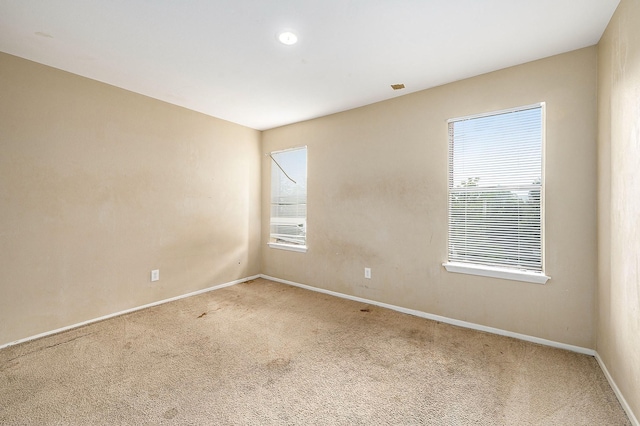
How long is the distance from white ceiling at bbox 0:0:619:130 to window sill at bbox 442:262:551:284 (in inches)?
74.7

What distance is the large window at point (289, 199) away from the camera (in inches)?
165

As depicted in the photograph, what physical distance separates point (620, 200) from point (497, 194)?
2.95 ft

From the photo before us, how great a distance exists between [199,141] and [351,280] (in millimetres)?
2814

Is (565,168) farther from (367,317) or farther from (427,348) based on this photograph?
(367,317)

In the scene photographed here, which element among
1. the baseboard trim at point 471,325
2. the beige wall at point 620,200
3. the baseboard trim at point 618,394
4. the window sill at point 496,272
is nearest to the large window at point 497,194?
the window sill at point 496,272

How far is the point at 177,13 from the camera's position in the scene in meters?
1.87

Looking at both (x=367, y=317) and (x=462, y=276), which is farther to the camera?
(x=367, y=317)

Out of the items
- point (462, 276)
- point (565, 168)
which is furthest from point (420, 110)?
point (462, 276)

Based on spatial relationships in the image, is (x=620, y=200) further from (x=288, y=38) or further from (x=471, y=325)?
(x=288, y=38)

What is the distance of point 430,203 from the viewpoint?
3002mm

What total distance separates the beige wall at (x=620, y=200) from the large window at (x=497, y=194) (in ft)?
1.36

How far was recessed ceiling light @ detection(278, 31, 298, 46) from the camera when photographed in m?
2.08

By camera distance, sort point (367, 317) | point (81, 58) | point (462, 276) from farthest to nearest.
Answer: point (367, 317) → point (462, 276) → point (81, 58)

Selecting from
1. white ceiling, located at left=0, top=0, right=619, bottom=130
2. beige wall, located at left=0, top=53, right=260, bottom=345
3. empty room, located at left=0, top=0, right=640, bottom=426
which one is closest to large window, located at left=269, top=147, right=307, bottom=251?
empty room, located at left=0, top=0, right=640, bottom=426
